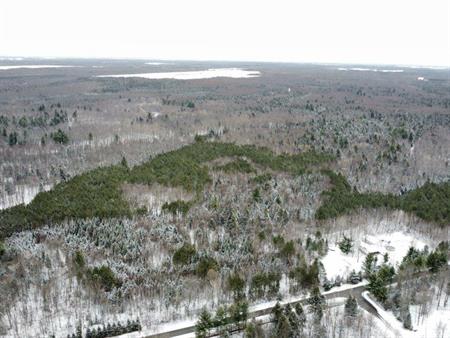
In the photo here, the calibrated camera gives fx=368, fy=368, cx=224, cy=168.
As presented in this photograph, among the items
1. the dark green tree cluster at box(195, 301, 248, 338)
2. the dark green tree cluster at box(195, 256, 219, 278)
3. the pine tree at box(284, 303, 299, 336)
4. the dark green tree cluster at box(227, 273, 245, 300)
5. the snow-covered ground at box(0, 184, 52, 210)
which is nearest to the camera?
the dark green tree cluster at box(195, 301, 248, 338)

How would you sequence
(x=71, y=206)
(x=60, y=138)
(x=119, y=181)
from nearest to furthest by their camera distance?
(x=71, y=206)
(x=119, y=181)
(x=60, y=138)

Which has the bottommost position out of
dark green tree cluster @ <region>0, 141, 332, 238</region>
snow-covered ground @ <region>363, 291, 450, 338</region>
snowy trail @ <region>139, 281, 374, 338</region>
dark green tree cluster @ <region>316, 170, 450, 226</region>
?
snow-covered ground @ <region>363, 291, 450, 338</region>

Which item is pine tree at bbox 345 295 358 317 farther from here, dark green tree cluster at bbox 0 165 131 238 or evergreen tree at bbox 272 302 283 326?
dark green tree cluster at bbox 0 165 131 238

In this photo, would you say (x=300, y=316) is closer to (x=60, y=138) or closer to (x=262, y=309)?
(x=262, y=309)

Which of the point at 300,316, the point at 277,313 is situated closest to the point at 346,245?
the point at 300,316

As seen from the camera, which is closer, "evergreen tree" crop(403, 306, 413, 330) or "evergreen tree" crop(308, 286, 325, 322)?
"evergreen tree" crop(308, 286, 325, 322)

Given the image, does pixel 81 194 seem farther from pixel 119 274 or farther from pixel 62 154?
pixel 62 154

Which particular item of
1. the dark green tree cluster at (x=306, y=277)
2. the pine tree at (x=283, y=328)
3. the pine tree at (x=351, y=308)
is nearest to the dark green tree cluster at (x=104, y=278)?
the pine tree at (x=283, y=328)

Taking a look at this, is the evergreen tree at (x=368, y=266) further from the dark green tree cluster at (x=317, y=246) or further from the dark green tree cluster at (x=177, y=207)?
the dark green tree cluster at (x=177, y=207)

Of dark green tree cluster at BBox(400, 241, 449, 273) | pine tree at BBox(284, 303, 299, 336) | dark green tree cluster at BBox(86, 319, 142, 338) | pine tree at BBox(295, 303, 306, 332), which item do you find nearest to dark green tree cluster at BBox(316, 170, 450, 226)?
dark green tree cluster at BBox(400, 241, 449, 273)
